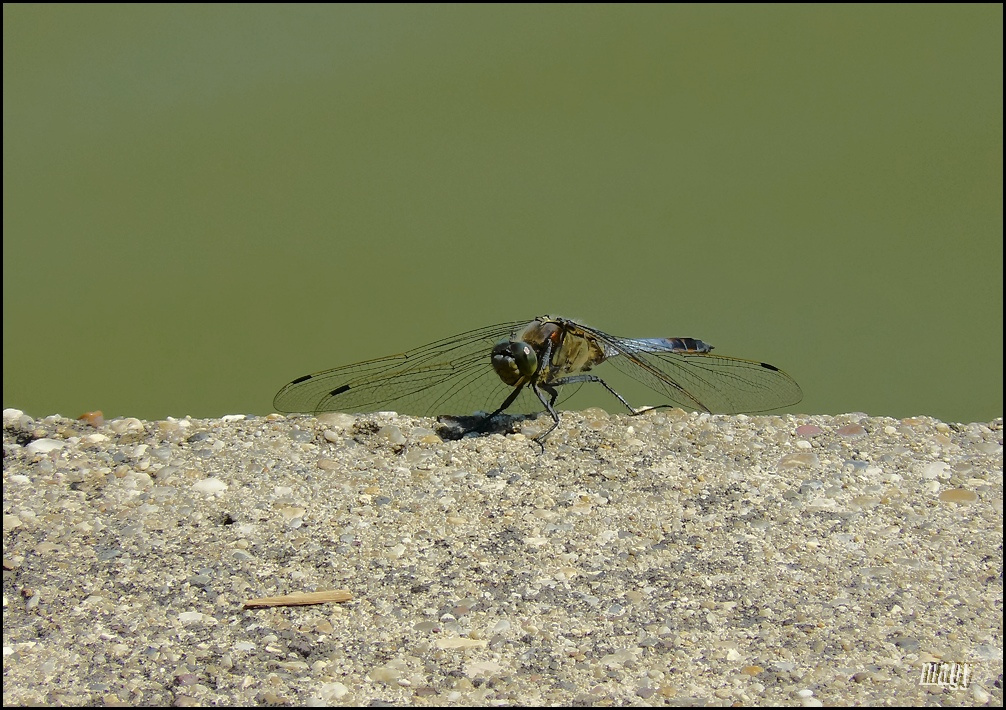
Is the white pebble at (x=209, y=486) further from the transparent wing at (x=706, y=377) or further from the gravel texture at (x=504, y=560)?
the transparent wing at (x=706, y=377)

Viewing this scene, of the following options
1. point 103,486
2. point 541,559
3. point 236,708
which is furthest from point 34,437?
point 541,559

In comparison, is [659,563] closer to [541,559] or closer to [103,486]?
[541,559]

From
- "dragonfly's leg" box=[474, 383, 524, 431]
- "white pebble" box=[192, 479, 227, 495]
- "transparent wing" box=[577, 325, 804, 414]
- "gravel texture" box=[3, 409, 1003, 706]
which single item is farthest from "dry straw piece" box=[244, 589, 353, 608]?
"transparent wing" box=[577, 325, 804, 414]

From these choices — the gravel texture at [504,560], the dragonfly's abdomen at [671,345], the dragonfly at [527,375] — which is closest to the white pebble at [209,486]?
the gravel texture at [504,560]

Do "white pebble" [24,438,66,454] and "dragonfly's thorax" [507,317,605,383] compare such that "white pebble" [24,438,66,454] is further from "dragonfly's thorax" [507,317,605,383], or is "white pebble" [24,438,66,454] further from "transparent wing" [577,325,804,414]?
"transparent wing" [577,325,804,414]

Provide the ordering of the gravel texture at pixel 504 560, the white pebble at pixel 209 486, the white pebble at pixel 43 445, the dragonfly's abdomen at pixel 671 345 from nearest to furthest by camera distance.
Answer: the gravel texture at pixel 504 560, the white pebble at pixel 209 486, the white pebble at pixel 43 445, the dragonfly's abdomen at pixel 671 345

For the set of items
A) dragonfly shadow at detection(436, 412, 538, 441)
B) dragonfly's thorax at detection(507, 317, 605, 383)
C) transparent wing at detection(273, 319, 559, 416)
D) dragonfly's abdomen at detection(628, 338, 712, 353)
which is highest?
dragonfly's abdomen at detection(628, 338, 712, 353)
